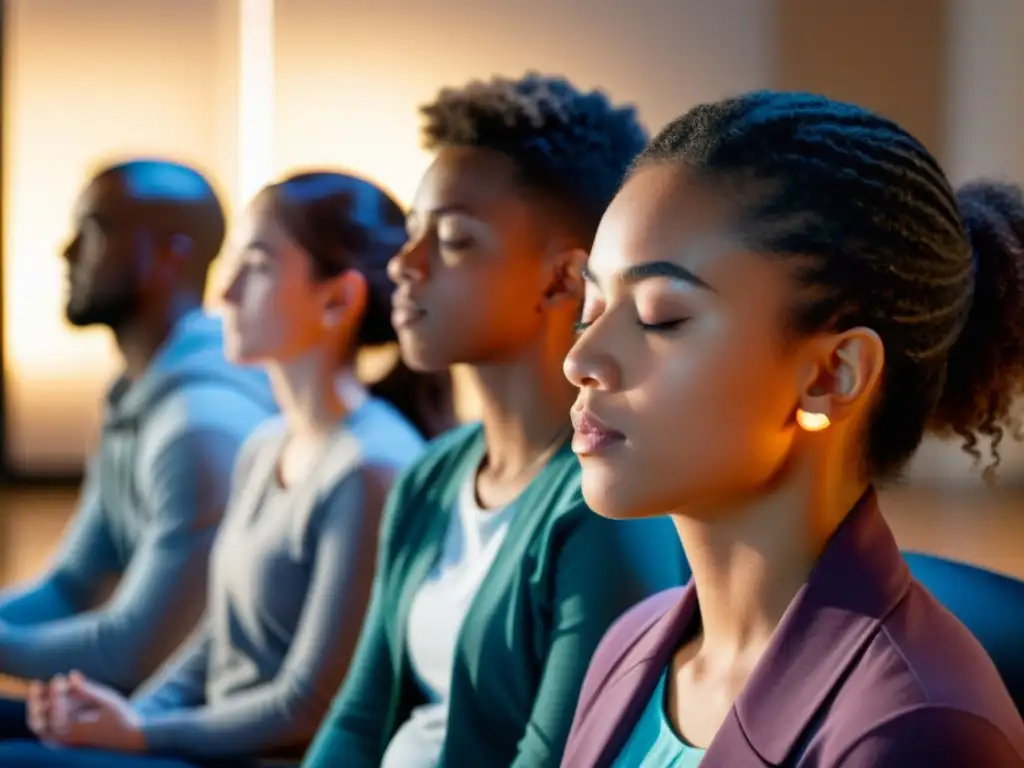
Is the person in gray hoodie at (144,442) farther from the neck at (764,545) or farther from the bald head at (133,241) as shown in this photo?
the neck at (764,545)

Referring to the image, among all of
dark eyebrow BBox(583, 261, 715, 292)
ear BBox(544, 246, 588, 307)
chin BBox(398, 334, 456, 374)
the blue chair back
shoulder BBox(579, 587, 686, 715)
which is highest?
dark eyebrow BBox(583, 261, 715, 292)

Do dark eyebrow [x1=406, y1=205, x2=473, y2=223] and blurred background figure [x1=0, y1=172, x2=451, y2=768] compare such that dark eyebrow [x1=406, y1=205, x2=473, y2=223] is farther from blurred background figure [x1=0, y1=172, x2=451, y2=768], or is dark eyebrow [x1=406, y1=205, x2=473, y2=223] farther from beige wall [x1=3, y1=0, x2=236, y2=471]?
beige wall [x1=3, y1=0, x2=236, y2=471]

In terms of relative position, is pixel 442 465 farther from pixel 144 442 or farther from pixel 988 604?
pixel 144 442

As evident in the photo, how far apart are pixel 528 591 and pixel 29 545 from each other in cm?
336

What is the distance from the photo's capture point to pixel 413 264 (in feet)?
4.63

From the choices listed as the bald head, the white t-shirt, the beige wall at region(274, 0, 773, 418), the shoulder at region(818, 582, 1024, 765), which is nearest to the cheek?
the shoulder at region(818, 582, 1024, 765)

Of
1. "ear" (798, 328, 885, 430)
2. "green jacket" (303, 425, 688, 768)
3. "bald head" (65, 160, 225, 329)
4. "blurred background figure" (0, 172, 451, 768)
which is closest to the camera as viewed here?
"ear" (798, 328, 885, 430)

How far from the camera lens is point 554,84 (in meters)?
1.47

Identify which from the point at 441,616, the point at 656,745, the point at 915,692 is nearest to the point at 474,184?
the point at 441,616

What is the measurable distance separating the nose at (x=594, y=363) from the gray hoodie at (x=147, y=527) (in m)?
1.26

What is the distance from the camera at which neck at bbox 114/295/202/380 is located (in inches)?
93.6

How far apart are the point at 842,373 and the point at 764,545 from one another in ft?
0.40

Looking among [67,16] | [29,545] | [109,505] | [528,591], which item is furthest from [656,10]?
[528,591]

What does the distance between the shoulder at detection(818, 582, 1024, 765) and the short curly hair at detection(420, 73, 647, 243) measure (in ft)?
2.16
